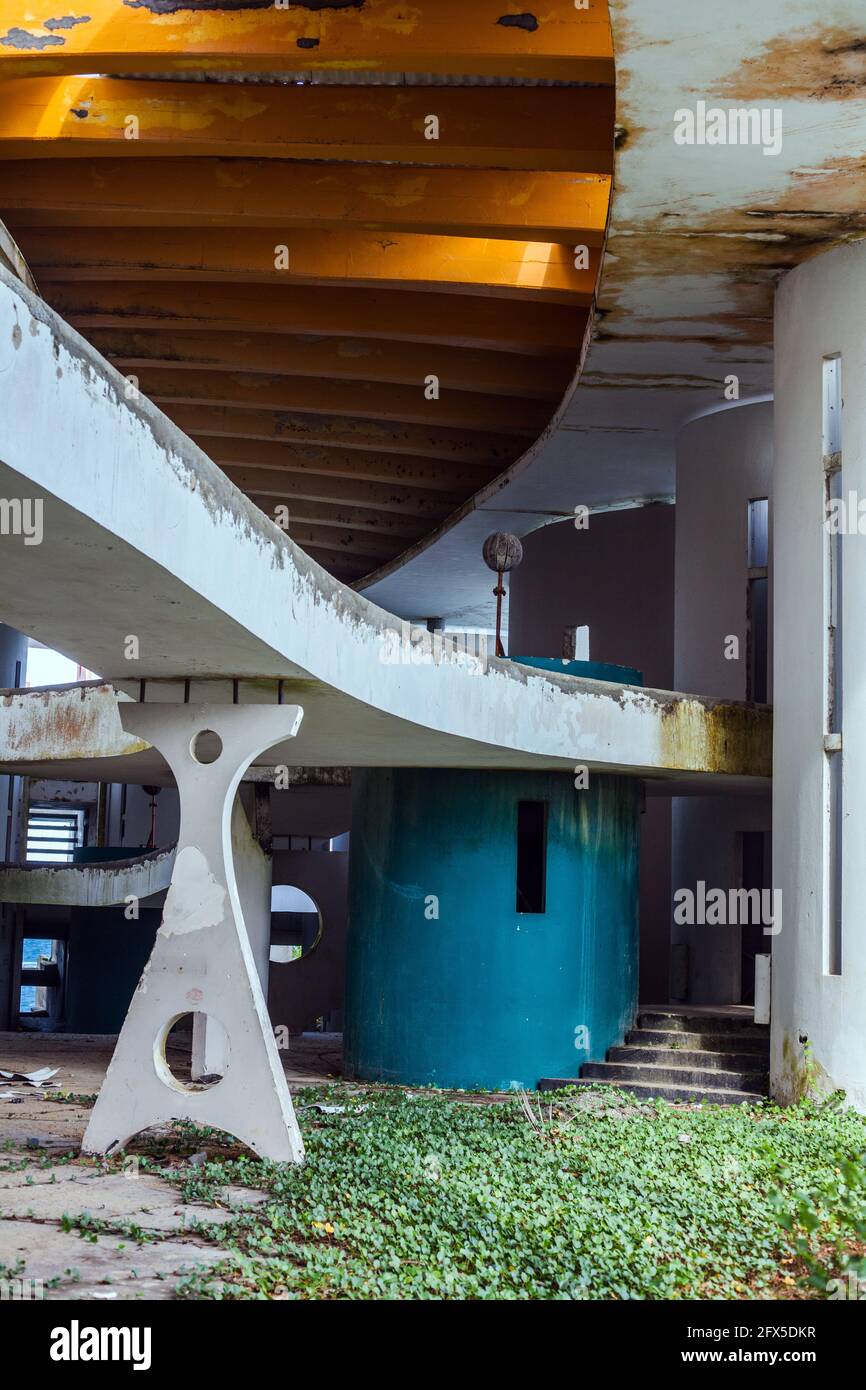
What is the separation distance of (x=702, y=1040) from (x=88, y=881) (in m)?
10.0

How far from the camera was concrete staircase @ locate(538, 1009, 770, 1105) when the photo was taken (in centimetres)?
1295

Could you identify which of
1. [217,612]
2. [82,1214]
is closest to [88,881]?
[82,1214]

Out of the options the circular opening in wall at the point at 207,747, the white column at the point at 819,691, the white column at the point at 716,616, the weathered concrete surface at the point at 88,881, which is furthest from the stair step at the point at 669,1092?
the weathered concrete surface at the point at 88,881

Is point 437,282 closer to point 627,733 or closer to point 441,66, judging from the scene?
point 441,66

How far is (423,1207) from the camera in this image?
7.22 metres

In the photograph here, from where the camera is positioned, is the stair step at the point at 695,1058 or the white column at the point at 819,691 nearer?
the white column at the point at 819,691

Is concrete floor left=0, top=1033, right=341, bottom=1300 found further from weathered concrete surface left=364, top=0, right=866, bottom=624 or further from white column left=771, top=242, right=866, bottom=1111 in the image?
weathered concrete surface left=364, top=0, right=866, bottom=624

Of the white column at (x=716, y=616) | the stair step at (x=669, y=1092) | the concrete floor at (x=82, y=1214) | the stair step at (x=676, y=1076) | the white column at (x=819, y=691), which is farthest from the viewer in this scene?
the white column at (x=716, y=616)

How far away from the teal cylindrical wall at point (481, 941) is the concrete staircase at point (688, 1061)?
9.0 inches

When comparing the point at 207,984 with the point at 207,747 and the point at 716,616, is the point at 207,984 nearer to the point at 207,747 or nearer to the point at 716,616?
the point at 207,747

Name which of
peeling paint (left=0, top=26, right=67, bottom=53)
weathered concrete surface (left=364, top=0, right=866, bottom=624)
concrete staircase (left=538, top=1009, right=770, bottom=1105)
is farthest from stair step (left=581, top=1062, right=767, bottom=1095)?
peeling paint (left=0, top=26, right=67, bottom=53)

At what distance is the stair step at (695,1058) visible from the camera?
43.7 ft

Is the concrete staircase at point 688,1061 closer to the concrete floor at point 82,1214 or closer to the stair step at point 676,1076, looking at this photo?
the stair step at point 676,1076

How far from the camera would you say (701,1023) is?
1427cm
